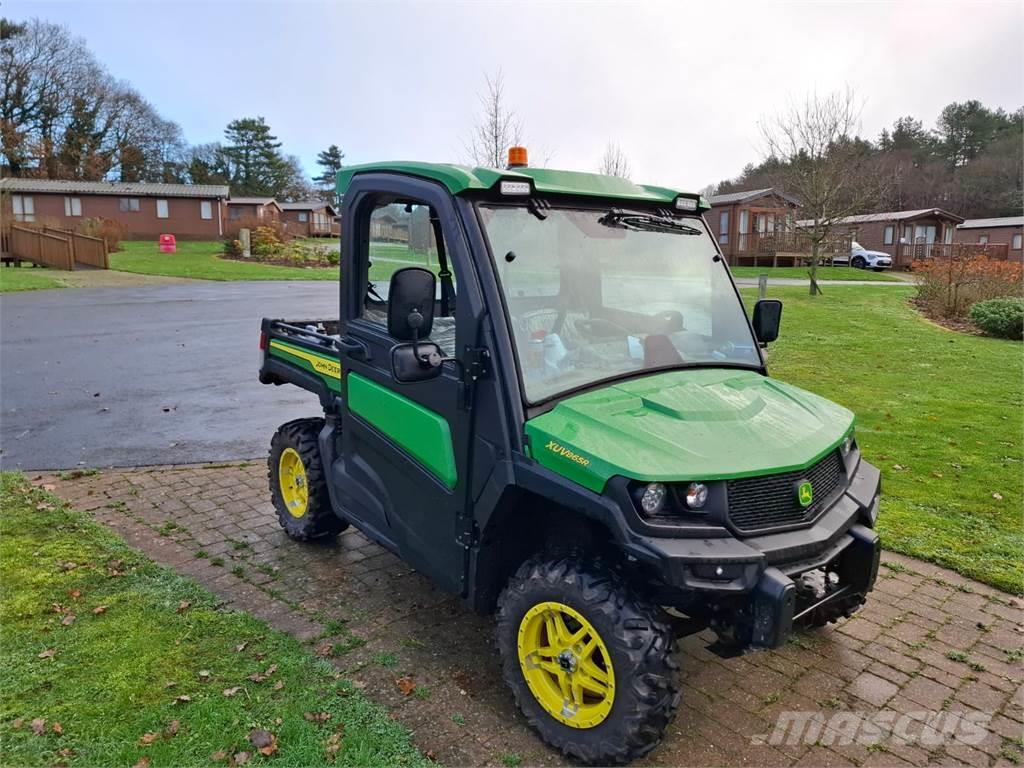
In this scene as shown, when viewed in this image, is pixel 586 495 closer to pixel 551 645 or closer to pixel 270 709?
pixel 551 645

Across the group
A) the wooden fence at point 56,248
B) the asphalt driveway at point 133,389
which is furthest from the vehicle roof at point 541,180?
the wooden fence at point 56,248

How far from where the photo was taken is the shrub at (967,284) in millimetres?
17031

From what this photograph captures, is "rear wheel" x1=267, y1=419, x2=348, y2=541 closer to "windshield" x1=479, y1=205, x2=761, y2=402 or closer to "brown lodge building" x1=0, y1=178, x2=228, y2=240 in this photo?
"windshield" x1=479, y1=205, x2=761, y2=402

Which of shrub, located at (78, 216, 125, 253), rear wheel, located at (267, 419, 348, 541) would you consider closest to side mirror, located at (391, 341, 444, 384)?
rear wheel, located at (267, 419, 348, 541)

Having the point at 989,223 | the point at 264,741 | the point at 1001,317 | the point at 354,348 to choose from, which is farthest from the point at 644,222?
the point at 989,223

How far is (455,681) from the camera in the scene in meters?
3.34

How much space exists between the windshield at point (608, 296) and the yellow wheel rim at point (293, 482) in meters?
2.39

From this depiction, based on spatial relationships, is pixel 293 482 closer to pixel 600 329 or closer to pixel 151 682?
pixel 151 682

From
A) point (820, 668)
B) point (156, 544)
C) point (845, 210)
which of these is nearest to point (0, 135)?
point (845, 210)

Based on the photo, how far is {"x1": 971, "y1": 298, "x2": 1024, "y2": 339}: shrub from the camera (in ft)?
46.4

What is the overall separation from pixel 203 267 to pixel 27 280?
9.11 m

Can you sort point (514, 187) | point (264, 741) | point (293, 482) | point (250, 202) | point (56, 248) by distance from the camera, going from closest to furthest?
point (264, 741), point (514, 187), point (293, 482), point (56, 248), point (250, 202)

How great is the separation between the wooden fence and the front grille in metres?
34.3

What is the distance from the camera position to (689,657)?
3.58 metres
